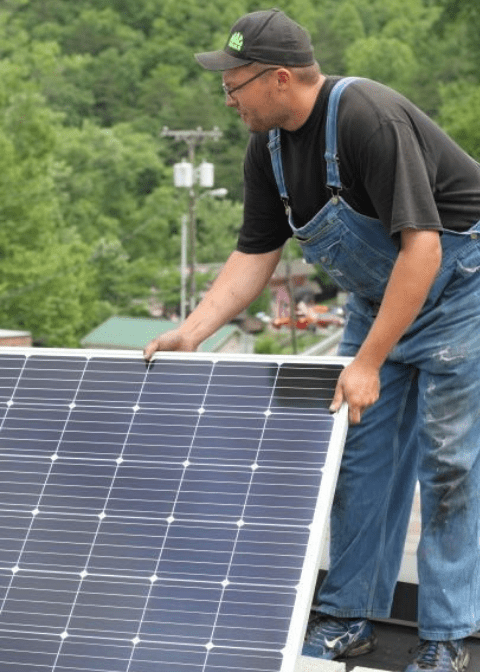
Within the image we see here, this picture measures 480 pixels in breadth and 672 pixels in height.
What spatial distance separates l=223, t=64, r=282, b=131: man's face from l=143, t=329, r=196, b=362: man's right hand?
0.85 metres

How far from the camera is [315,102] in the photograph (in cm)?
446

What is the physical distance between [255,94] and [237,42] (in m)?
0.17

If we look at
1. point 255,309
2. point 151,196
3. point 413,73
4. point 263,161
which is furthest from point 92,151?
point 263,161

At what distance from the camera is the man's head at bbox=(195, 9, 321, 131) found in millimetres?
4336

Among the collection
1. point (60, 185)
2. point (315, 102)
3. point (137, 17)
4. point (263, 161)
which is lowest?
point (137, 17)

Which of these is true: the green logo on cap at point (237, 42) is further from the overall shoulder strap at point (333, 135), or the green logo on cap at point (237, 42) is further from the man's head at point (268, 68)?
the overall shoulder strap at point (333, 135)

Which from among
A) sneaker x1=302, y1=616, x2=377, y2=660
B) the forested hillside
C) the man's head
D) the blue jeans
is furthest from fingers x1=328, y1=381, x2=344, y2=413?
the forested hillside

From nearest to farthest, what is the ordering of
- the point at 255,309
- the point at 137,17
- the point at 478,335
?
1. the point at 478,335
2. the point at 255,309
3. the point at 137,17

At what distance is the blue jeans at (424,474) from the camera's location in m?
4.65

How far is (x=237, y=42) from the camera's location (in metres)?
4.36

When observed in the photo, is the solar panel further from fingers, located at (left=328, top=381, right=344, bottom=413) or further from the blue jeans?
the blue jeans

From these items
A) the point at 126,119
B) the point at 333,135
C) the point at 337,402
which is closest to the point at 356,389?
the point at 337,402

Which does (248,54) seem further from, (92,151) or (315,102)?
(92,151)

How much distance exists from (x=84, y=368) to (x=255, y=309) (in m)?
87.7
